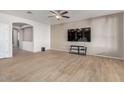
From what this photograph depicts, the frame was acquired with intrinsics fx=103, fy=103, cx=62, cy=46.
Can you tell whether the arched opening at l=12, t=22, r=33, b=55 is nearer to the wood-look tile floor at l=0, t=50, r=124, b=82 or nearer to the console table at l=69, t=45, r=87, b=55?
the console table at l=69, t=45, r=87, b=55

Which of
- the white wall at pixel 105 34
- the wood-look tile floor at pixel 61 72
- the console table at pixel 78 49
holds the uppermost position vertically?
the white wall at pixel 105 34

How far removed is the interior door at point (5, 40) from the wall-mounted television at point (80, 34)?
4.24m

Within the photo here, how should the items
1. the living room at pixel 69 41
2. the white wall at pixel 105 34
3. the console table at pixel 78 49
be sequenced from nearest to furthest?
the living room at pixel 69 41
the white wall at pixel 105 34
the console table at pixel 78 49

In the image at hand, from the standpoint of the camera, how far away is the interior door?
556 cm

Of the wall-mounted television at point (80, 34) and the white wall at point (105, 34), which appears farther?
the wall-mounted television at point (80, 34)

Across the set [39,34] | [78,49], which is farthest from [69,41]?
[39,34]

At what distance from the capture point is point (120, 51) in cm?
546

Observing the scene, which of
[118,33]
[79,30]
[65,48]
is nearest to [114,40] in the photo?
[118,33]

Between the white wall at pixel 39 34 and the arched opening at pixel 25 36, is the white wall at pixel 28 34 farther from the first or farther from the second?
the white wall at pixel 39 34

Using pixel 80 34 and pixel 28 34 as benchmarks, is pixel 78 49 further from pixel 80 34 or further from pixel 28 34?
pixel 28 34

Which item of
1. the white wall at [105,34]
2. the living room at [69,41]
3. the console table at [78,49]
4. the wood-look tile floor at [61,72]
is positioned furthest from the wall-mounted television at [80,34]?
the wood-look tile floor at [61,72]

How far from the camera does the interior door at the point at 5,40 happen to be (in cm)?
556

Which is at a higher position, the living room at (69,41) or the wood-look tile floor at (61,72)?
the living room at (69,41)
